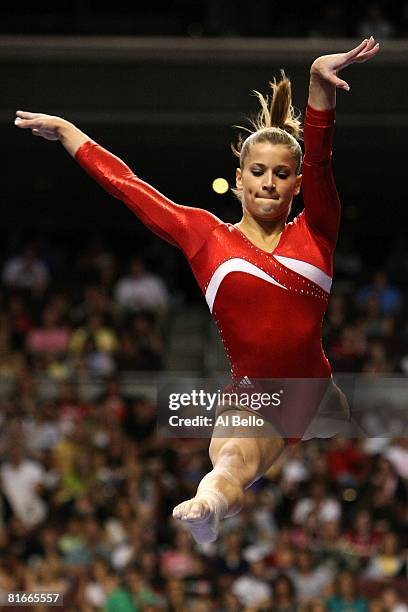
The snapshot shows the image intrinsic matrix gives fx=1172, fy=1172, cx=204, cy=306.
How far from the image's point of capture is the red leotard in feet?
12.9

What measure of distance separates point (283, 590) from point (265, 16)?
6.21m

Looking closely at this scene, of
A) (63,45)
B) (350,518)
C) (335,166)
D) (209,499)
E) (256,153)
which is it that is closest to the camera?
(209,499)

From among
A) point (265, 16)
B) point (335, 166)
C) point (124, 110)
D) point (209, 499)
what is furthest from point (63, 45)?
point (209, 499)

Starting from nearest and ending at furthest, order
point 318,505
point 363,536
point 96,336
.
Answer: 1. point 363,536
2. point 318,505
3. point 96,336

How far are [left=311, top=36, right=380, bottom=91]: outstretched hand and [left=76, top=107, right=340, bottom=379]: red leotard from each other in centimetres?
36

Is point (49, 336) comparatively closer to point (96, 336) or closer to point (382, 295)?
point (96, 336)

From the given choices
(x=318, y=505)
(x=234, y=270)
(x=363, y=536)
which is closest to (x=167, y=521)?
(x=318, y=505)

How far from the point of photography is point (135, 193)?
4.04 meters

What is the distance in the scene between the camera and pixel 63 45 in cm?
1091

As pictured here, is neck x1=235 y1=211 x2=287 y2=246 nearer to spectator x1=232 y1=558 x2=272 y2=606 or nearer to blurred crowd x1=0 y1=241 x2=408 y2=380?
spectator x1=232 y1=558 x2=272 y2=606

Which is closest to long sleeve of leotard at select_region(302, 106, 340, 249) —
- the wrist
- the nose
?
the nose

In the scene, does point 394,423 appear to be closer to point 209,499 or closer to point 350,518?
point 209,499

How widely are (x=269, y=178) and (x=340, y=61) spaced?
46 cm

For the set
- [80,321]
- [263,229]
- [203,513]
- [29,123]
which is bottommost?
[80,321]
